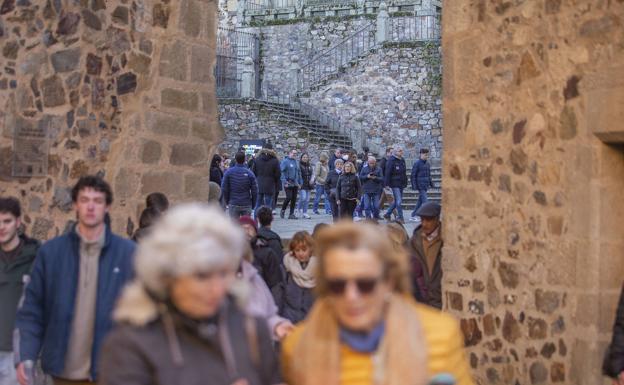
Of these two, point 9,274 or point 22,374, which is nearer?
point 22,374

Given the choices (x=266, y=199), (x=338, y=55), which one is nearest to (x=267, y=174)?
(x=266, y=199)

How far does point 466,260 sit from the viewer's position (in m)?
7.26

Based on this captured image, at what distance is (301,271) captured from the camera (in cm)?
738

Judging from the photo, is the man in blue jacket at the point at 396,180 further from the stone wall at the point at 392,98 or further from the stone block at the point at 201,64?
the stone block at the point at 201,64

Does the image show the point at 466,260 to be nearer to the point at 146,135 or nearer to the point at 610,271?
the point at 610,271

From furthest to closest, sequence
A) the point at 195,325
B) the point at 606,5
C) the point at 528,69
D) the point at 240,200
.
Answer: the point at 240,200, the point at 528,69, the point at 606,5, the point at 195,325

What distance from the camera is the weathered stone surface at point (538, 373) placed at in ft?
21.4

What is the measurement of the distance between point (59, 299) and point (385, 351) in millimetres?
2285

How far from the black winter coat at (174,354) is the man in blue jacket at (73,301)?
6.19 ft

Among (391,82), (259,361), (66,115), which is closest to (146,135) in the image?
(66,115)

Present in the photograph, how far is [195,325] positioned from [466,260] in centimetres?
472

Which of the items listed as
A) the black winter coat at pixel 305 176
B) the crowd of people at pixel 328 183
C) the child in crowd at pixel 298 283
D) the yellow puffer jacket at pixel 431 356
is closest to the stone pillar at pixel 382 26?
the crowd of people at pixel 328 183

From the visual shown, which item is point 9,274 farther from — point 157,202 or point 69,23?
point 69,23

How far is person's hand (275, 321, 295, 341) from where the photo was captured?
4.48 meters
